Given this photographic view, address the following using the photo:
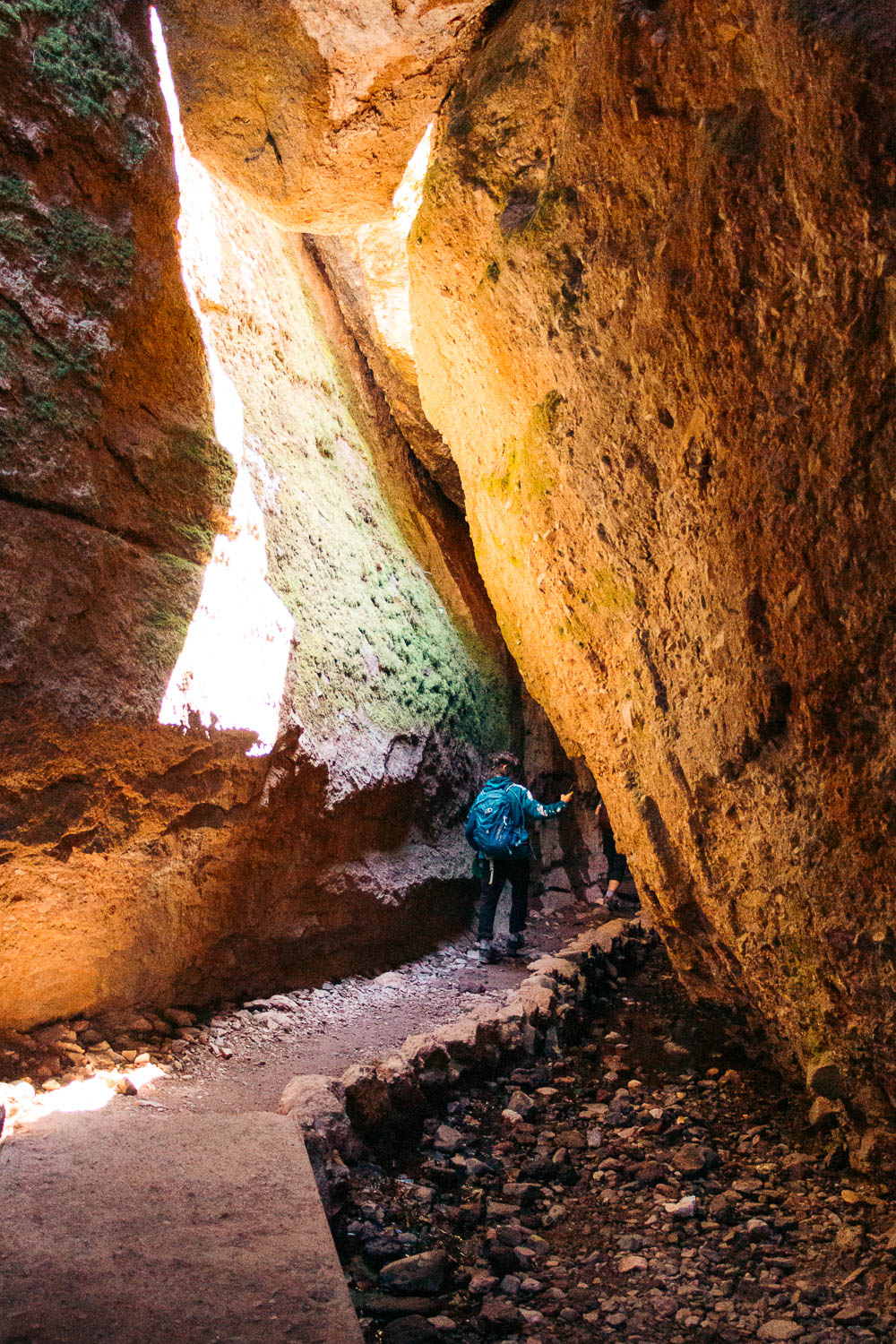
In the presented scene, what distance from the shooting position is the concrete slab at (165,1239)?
211cm

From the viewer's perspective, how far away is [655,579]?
3969mm

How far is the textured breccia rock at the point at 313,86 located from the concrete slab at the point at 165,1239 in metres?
4.94

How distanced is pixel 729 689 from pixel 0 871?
3.20 meters

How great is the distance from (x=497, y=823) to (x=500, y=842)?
0.14 m

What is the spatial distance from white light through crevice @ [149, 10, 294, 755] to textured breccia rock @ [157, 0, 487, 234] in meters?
0.19

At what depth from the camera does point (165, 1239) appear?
2467 mm

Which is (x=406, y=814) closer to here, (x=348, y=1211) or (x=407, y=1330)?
(x=348, y=1211)

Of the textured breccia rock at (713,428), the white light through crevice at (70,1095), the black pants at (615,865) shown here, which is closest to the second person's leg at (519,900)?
the black pants at (615,865)

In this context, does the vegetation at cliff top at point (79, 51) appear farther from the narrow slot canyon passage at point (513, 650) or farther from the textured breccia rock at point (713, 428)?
the textured breccia rock at point (713, 428)

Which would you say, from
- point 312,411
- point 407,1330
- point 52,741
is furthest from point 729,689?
point 312,411

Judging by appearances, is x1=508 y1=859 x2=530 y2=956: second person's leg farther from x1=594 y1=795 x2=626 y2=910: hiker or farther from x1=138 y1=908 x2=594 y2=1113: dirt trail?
x1=594 y1=795 x2=626 y2=910: hiker

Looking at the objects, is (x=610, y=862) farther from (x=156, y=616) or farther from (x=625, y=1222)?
(x=156, y=616)

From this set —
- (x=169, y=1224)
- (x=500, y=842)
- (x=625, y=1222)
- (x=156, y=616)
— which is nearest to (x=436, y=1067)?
(x=625, y=1222)

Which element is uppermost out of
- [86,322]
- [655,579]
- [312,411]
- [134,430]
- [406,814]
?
[312,411]
